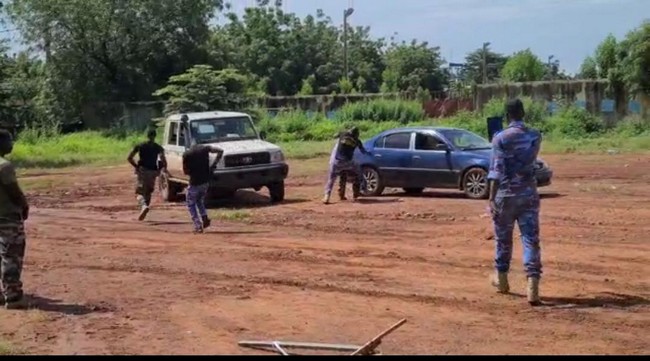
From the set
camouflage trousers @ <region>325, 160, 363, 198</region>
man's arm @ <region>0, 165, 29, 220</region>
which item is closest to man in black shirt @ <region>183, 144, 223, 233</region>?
camouflage trousers @ <region>325, 160, 363, 198</region>

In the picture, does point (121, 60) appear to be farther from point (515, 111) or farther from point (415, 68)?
point (515, 111)

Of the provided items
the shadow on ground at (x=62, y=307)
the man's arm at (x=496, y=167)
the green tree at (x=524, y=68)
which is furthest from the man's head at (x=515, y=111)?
the green tree at (x=524, y=68)

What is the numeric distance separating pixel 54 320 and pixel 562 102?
1507 inches

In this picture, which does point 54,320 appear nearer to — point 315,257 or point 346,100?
point 315,257

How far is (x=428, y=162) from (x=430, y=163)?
0.05 meters

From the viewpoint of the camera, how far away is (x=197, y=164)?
1631cm

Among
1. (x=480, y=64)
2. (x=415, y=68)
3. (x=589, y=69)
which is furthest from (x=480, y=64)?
(x=589, y=69)

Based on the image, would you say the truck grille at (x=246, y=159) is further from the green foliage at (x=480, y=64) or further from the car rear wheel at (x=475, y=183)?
the green foliage at (x=480, y=64)

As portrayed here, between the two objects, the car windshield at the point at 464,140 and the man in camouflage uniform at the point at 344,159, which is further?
the car windshield at the point at 464,140

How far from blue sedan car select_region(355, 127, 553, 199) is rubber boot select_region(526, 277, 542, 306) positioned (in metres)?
9.95

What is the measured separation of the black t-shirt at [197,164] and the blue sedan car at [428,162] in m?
5.69

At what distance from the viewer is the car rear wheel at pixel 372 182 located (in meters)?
21.2

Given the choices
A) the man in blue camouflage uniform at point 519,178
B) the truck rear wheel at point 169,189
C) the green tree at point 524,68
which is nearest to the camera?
the man in blue camouflage uniform at point 519,178

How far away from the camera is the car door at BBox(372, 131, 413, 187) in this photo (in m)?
20.8
